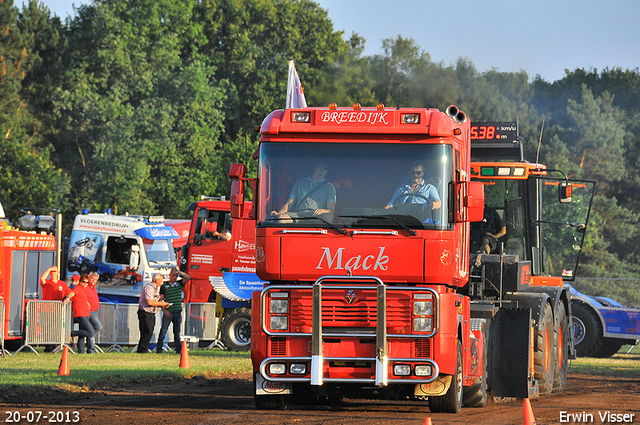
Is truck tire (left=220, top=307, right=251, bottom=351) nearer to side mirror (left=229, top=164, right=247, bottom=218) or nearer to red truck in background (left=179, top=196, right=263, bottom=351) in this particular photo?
red truck in background (left=179, top=196, right=263, bottom=351)

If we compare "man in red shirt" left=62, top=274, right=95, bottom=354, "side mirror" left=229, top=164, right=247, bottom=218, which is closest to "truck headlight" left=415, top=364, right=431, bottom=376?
"side mirror" left=229, top=164, right=247, bottom=218

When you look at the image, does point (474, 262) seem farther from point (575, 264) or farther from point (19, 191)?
point (19, 191)

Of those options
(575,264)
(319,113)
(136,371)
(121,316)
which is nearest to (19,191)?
(121,316)

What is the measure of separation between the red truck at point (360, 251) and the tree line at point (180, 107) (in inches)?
1043

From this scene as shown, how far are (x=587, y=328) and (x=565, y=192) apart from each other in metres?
8.68

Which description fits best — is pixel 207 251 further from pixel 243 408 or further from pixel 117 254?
pixel 243 408

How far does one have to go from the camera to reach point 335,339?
1016cm

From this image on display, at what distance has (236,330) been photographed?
22609 mm

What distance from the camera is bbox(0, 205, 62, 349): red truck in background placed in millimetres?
21984

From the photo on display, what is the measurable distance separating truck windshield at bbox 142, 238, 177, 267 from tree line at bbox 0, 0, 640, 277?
43.5 feet

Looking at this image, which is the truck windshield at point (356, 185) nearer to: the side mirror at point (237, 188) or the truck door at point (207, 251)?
the side mirror at point (237, 188)

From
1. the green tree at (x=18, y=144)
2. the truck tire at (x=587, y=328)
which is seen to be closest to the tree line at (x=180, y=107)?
the green tree at (x=18, y=144)

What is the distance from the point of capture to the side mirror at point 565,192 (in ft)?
49.3

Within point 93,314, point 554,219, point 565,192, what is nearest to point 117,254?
point 93,314
